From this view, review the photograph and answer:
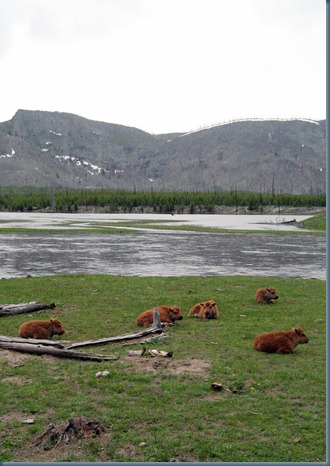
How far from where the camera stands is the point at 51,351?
1261 centimetres

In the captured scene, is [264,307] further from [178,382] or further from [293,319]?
[178,382]

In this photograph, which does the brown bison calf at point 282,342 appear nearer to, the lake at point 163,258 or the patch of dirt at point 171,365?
the patch of dirt at point 171,365

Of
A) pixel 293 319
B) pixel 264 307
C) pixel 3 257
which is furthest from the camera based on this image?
pixel 3 257

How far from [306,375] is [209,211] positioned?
148881mm

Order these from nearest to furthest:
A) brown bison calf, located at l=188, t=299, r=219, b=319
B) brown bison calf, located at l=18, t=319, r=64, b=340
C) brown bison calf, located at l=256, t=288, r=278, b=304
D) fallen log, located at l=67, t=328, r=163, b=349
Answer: fallen log, located at l=67, t=328, r=163, b=349 → brown bison calf, located at l=18, t=319, r=64, b=340 → brown bison calf, located at l=188, t=299, r=219, b=319 → brown bison calf, located at l=256, t=288, r=278, b=304

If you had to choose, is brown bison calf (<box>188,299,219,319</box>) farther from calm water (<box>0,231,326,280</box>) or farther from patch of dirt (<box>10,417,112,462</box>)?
calm water (<box>0,231,326,280</box>)

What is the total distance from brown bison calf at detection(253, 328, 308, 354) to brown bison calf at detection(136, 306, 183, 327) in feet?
11.9

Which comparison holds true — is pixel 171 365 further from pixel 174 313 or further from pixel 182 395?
pixel 174 313

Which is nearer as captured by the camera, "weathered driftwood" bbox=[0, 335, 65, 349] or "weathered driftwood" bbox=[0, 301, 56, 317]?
"weathered driftwood" bbox=[0, 335, 65, 349]

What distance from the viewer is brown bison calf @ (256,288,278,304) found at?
19.5m

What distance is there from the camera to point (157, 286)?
23.8m

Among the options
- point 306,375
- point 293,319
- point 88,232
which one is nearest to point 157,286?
point 293,319

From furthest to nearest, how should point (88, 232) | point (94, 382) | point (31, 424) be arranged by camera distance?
point (88, 232)
point (94, 382)
point (31, 424)

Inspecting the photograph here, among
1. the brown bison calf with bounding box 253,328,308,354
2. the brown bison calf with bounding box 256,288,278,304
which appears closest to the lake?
the brown bison calf with bounding box 256,288,278,304
